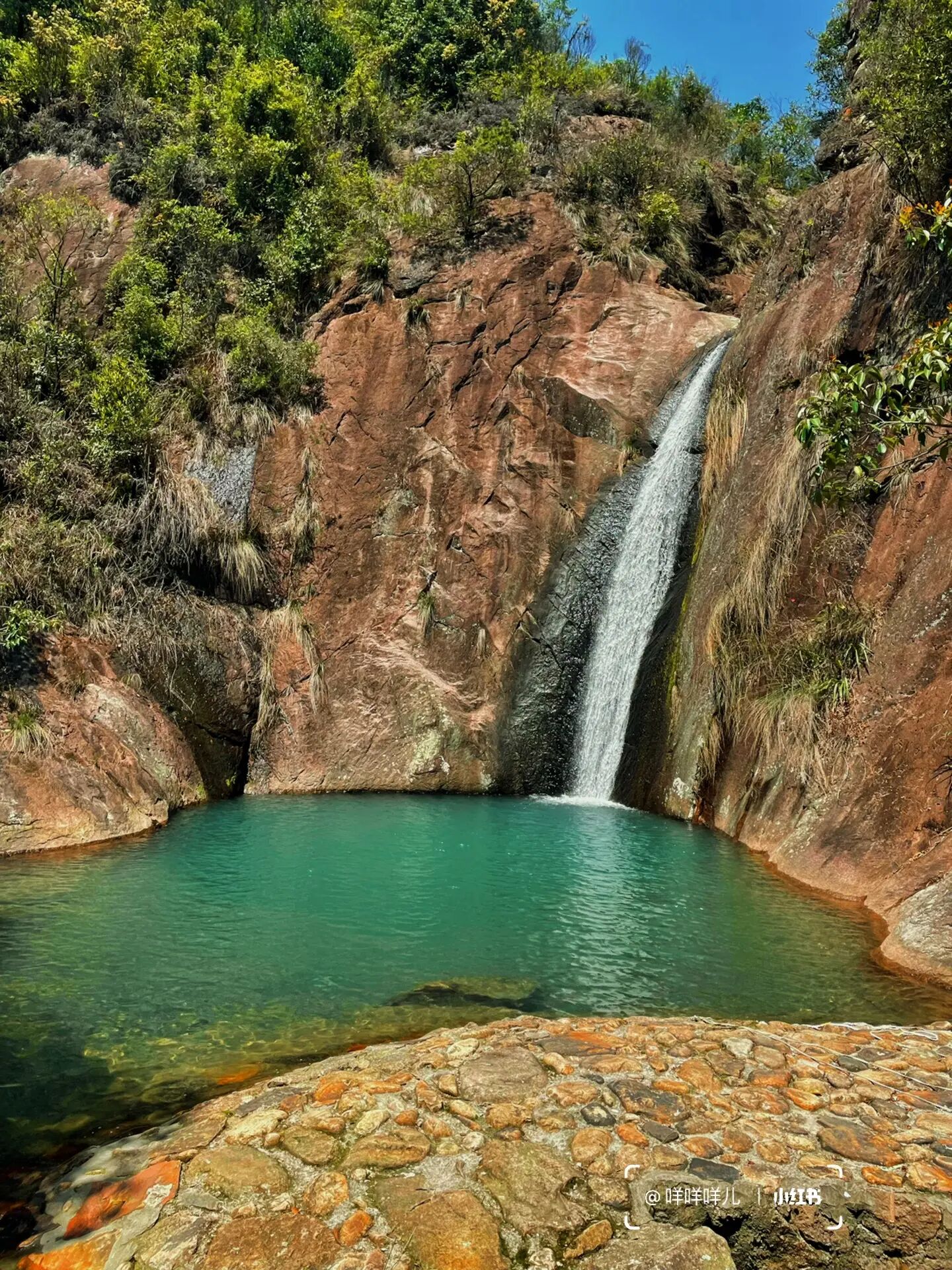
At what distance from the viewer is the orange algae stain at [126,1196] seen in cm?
339

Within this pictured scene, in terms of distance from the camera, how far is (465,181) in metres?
19.2

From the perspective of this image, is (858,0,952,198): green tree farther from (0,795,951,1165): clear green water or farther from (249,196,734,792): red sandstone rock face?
(0,795,951,1165): clear green water

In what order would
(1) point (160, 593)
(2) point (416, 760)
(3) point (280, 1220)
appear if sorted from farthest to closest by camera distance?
(2) point (416, 760) → (1) point (160, 593) → (3) point (280, 1220)

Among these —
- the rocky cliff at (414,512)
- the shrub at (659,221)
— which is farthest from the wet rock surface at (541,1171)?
the shrub at (659,221)

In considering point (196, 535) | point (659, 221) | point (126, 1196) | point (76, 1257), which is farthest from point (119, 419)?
point (76, 1257)

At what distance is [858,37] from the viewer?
573 inches

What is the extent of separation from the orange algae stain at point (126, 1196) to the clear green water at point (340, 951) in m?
0.72

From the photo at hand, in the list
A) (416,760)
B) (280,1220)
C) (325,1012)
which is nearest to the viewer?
(280,1220)

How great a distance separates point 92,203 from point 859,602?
65.1 ft

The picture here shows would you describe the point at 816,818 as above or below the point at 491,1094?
above

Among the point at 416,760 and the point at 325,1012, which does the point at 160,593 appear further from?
the point at 325,1012

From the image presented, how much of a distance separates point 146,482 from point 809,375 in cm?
1041

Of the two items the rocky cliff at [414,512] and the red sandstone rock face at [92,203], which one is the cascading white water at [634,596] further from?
the red sandstone rock face at [92,203]

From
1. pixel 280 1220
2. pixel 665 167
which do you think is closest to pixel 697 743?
pixel 280 1220
